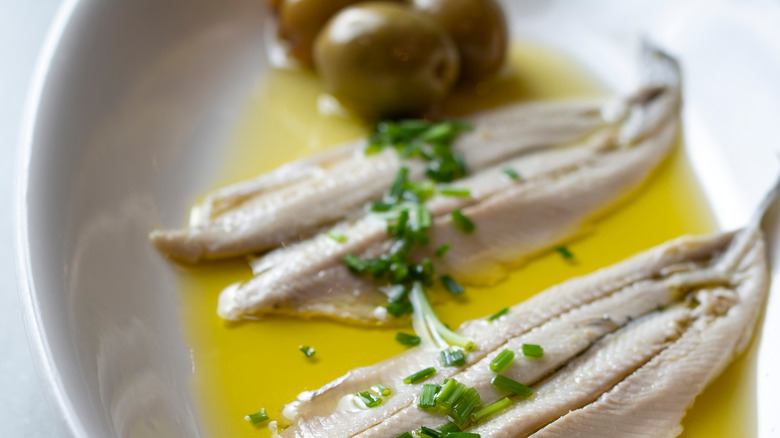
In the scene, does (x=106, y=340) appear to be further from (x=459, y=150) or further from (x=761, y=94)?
(x=761, y=94)

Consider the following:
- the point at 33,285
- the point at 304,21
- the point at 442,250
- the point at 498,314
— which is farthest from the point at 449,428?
the point at 304,21

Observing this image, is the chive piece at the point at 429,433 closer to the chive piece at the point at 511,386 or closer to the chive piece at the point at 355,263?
the chive piece at the point at 511,386

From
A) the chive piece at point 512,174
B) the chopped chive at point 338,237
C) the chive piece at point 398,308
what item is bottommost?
the chive piece at point 398,308

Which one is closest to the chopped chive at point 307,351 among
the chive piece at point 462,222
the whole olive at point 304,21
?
the chive piece at point 462,222

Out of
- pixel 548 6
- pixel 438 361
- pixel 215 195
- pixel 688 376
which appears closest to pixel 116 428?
pixel 438 361

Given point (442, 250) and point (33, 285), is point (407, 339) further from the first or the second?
point (33, 285)
